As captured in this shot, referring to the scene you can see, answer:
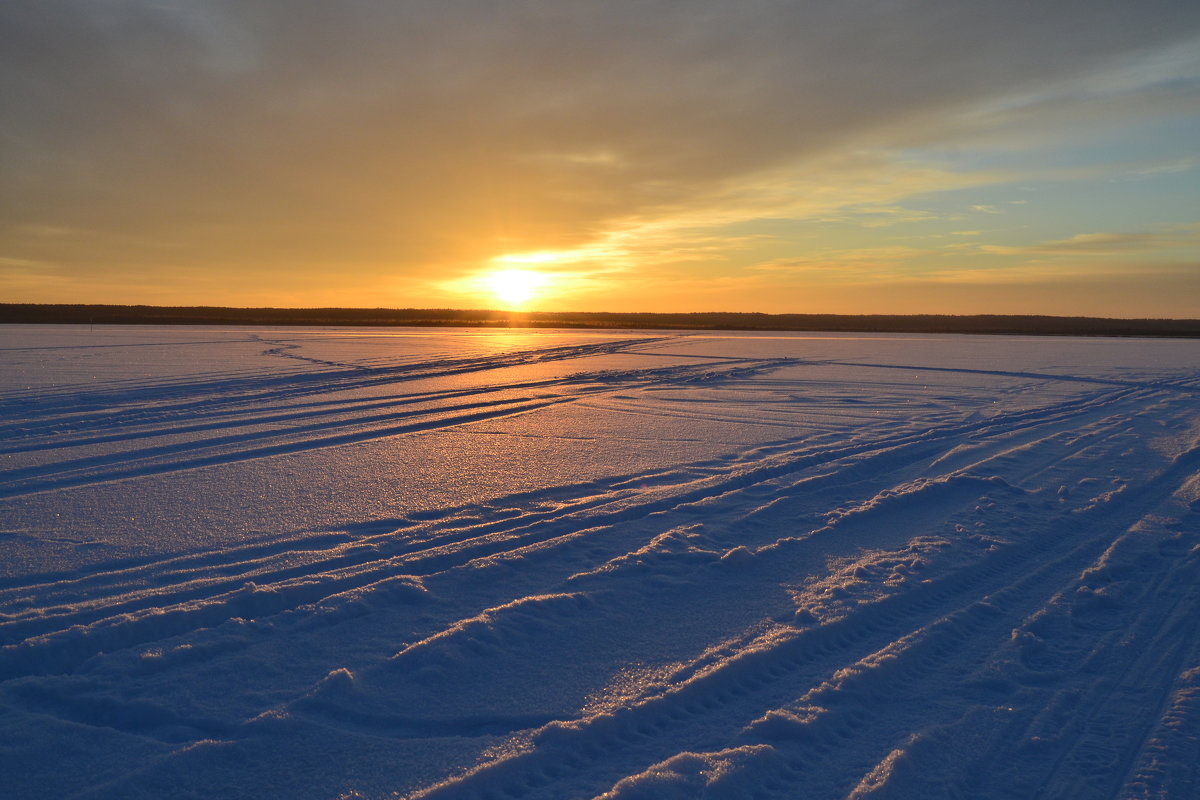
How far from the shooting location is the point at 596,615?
3.95 m

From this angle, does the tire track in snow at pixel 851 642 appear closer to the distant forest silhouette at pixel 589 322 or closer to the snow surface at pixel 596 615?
the snow surface at pixel 596 615

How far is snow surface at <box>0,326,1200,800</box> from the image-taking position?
8.96 ft

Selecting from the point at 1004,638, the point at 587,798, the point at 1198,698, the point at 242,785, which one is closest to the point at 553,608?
the point at 587,798

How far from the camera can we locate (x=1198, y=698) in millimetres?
3162

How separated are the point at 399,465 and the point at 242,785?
16.3 ft

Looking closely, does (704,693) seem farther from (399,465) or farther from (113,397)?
(113,397)

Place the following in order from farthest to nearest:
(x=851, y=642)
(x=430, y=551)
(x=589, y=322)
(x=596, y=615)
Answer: (x=589, y=322), (x=430, y=551), (x=596, y=615), (x=851, y=642)

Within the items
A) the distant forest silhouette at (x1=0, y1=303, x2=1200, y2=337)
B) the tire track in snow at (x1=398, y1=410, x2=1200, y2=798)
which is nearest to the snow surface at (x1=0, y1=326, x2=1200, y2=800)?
the tire track in snow at (x1=398, y1=410, x2=1200, y2=798)

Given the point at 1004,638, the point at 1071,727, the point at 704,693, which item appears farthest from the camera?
the point at 1004,638

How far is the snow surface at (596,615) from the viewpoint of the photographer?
8.96 ft

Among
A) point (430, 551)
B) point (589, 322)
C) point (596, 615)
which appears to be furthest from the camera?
point (589, 322)

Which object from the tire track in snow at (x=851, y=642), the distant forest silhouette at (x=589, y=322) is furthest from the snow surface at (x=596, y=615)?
the distant forest silhouette at (x=589, y=322)

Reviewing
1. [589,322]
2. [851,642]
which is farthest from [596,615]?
[589,322]

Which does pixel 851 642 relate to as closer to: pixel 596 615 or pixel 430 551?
pixel 596 615
